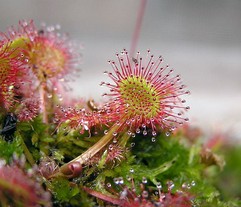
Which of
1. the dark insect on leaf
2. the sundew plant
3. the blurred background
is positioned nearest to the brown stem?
the sundew plant

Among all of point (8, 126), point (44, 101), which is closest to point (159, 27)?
point (44, 101)

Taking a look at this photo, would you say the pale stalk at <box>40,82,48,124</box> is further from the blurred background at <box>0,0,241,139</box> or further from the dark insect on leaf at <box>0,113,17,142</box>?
the blurred background at <box>0,0,241,139</box>

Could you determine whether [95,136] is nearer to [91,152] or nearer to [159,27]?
[91,152]

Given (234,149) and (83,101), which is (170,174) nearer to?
(83,101)

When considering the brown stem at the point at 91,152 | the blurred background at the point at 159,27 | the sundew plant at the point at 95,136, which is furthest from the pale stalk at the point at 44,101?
the blurred background at the point at 159,27

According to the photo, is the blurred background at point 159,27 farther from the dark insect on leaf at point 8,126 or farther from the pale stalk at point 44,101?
the dark insect on leaf at point 8,126

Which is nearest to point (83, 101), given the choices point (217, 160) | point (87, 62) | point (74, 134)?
point (74, 134)
